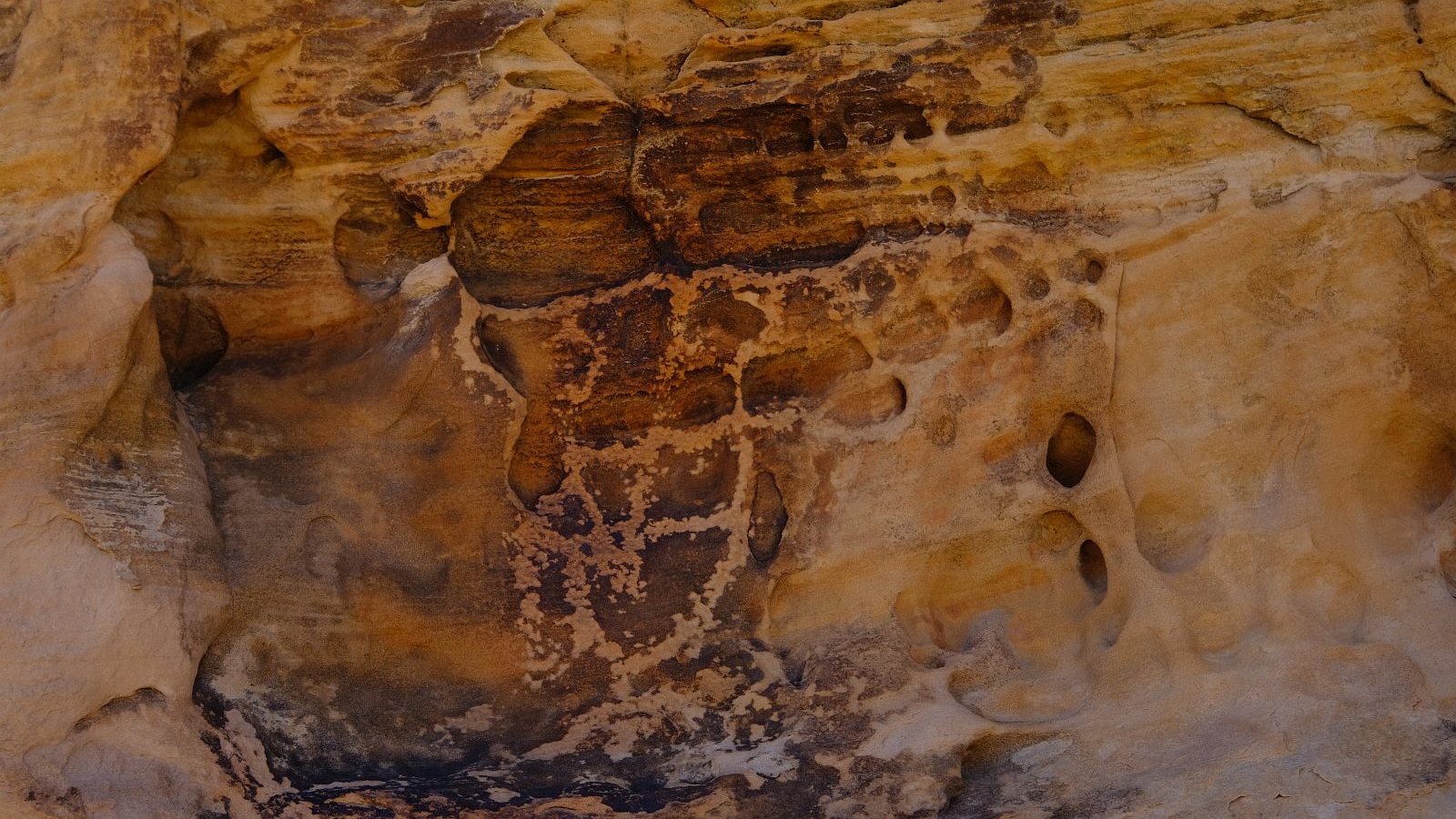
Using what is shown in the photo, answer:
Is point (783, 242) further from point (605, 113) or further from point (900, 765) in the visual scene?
point (900, 765)

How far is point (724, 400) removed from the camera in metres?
3.33

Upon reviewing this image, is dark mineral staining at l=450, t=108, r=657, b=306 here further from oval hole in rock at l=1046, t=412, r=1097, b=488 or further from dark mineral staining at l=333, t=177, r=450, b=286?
oval hole in rock at l=1046, t=412, r=1097, b=488

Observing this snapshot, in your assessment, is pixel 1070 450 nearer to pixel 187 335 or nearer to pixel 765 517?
pixel 765 517

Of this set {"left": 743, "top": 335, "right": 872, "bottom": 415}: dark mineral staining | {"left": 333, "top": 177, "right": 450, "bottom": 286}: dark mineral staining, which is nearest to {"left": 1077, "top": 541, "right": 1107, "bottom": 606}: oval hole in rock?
{"left": 743, "top": 335, "right": 872, "bottom": 415}: dark mineral staining

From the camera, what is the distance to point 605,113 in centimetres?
321

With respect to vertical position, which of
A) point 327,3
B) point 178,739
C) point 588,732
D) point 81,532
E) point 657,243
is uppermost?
point 327,3

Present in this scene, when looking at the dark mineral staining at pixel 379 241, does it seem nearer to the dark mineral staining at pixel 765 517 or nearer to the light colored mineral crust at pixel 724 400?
the light colored mineral crust at pixel 724 400

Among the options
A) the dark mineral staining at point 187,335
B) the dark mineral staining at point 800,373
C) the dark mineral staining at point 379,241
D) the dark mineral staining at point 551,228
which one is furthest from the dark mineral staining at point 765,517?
the dark mineral staining at point 187,335

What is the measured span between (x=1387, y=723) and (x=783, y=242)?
1.74 meters

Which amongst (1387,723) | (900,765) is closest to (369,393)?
(900,765)

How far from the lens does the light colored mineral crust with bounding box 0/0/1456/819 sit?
2842 mm

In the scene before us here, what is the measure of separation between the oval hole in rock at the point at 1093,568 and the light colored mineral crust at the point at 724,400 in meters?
0.01

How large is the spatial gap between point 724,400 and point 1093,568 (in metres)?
1.00

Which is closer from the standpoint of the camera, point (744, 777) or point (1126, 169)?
point (744, 777)
